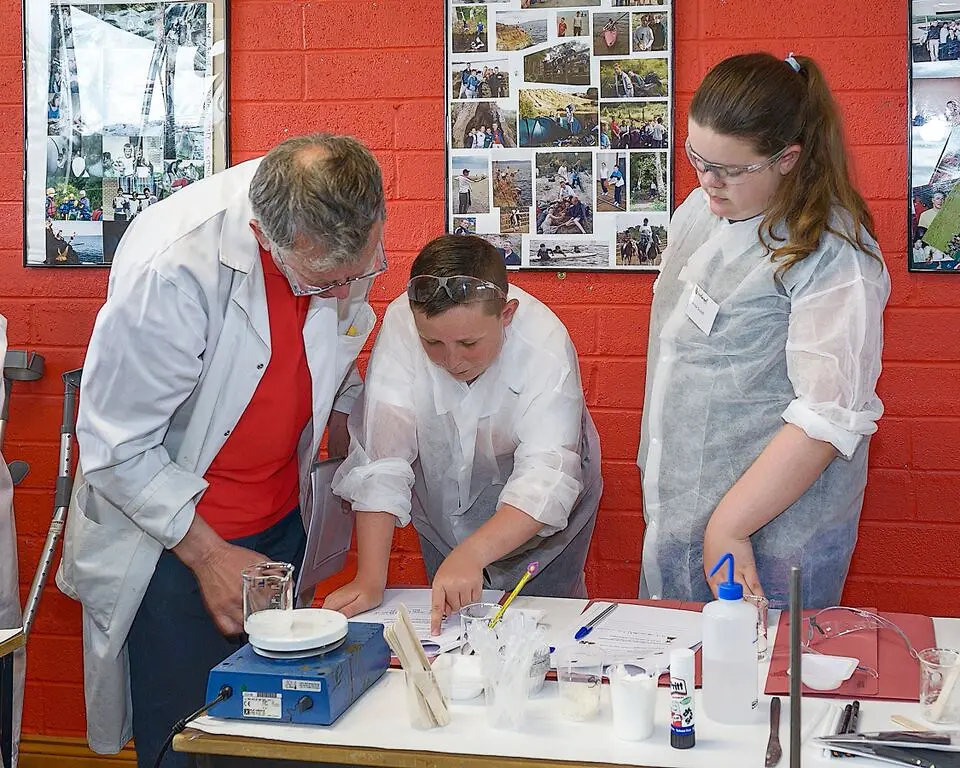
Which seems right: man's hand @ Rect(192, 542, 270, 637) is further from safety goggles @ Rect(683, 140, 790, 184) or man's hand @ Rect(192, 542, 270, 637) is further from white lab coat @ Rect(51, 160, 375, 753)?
safety goggles @ Rect(683, 140, 790, 184)

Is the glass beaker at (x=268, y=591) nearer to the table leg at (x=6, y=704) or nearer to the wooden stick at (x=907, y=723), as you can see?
the table leg at (x=6, y=704)

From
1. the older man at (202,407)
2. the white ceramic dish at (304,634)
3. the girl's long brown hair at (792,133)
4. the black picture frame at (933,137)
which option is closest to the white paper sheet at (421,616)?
the white ceramic dish at (304,634)

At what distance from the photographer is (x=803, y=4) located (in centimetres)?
256

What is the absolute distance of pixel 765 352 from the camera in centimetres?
191

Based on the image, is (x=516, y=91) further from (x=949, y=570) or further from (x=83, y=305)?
(x=949, y=570)

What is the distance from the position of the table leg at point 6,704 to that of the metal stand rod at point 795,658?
1.31 m

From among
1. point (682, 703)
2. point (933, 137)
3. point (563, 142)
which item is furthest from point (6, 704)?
point (933, 137)

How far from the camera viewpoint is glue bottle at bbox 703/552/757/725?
141 cm

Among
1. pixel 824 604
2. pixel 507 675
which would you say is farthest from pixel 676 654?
pixel 824 604

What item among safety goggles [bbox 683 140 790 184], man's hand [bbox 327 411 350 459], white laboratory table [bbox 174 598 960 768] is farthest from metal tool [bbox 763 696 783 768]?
man's hand [bbox 327 411 350 459]

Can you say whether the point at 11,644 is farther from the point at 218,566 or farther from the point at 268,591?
the point at 268,591

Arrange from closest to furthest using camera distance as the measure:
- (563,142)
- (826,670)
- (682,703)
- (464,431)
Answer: (682,703)
(826,670)
(464,431)
(563,142)

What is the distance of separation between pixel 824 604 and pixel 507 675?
2.69 feet

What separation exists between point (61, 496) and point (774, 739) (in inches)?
71.5
